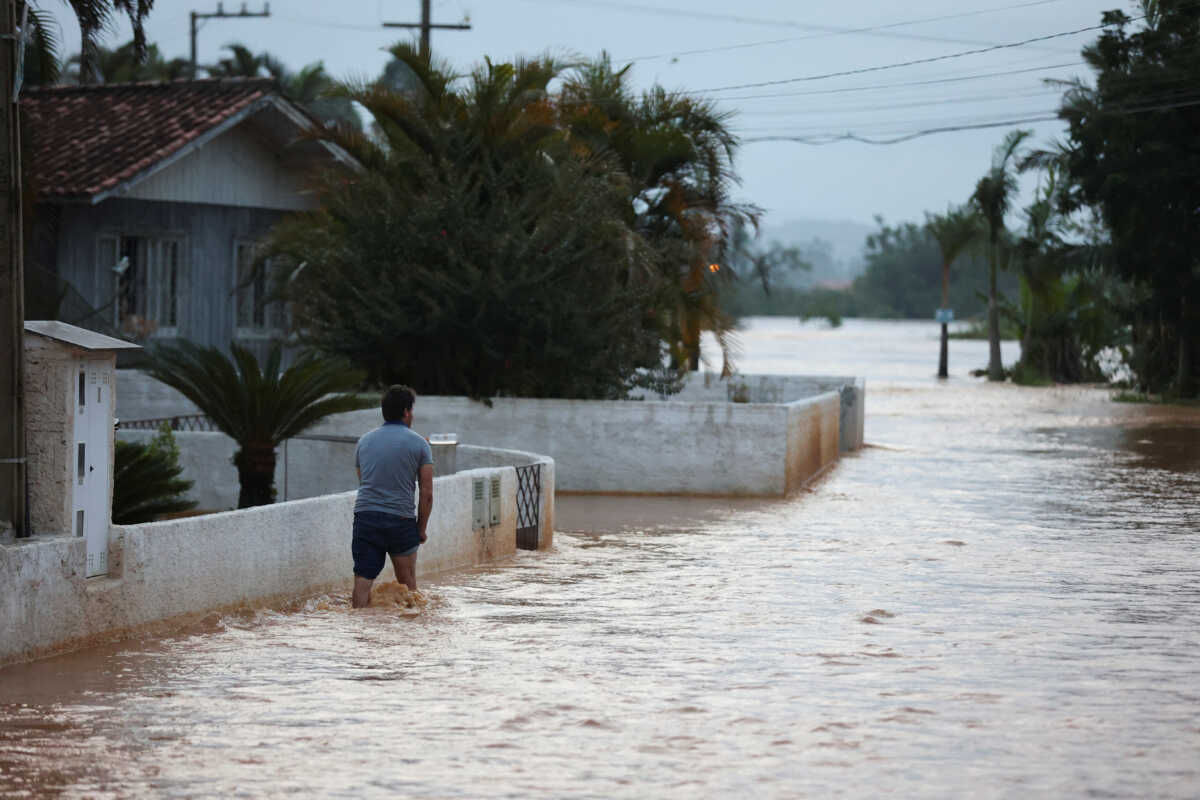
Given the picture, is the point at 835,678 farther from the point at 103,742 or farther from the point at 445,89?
the point at 445,89

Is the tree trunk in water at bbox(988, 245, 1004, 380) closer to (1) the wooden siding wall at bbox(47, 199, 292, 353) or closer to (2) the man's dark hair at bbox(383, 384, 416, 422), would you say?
(1) the wooden siding wall at bbox(47, 199, 292, 353)

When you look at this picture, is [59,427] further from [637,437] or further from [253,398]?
[637,437]

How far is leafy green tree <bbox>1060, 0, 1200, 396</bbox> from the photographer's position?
128ft

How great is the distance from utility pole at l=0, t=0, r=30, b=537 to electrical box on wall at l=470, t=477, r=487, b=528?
16.0ft

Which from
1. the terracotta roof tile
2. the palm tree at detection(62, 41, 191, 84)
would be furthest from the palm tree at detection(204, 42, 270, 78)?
the terracotta roof tile

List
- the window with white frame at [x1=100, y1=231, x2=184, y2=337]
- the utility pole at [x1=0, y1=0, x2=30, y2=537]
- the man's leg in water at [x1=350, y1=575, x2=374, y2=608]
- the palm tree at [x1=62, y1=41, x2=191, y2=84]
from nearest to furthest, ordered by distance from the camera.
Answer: the utility pole at [x1=0, y1=0, x2=30, y2=537], the man's leg in water at [x1=350, y1=575, x2=374, y2=608], the window with white frame at [x1=100, y1=231, x2=184, y2=337], the palm tree at [x1=62, y1=41, x2=191, y2=84]

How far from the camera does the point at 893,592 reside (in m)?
12.7

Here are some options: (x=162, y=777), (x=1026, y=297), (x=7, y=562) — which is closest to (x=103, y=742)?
(x=162, y=777)

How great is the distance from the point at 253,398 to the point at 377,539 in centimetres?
471

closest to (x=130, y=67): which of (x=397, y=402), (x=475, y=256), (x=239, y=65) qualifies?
(x=239, y=65)

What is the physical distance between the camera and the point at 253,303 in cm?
2878

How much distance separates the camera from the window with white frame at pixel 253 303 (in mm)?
28311

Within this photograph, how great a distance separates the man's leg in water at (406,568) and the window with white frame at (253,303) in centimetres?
1669

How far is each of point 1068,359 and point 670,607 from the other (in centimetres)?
4249
